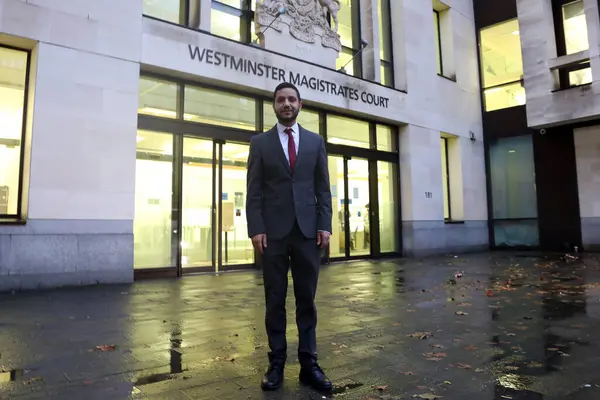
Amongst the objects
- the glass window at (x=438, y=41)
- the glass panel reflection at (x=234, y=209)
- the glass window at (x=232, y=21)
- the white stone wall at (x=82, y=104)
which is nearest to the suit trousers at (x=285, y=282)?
the white stone wall at (x=82, y=104)

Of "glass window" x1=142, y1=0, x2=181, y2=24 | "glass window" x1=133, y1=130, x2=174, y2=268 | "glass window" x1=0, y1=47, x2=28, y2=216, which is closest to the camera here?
"glass window" x1=0, y1=47, x2=28, y2=216

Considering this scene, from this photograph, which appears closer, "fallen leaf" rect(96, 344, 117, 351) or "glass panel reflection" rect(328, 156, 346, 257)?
"fallen leaf" rect(96, 344, 117, 351)

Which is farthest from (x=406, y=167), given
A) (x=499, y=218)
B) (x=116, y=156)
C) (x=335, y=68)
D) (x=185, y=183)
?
(x=116, y=156)

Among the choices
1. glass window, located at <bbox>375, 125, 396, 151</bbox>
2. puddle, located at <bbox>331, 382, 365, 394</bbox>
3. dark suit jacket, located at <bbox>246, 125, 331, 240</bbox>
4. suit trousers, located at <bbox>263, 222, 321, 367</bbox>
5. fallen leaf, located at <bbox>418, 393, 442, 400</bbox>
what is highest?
glass window, located at <bbox>375, 125, 396, 151</bbox>

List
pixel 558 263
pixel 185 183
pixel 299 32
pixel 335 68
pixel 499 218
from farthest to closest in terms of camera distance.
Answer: pixel 499 218 < pixel 335 68 < pixel 299 32 < pixel 558 263 < pixel 185 183

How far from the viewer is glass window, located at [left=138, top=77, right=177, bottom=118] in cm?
947

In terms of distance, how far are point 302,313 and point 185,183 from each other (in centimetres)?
770

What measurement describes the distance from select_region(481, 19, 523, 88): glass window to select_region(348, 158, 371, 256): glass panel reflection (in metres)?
7.50

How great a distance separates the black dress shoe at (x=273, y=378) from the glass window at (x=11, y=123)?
23.2 ft

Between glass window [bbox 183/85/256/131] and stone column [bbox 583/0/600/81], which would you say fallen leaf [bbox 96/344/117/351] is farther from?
stone column [bbox 583/0/600/81]

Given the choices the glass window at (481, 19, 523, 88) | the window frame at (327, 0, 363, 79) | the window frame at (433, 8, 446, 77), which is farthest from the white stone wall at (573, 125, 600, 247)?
the window frame at (327, 0, 363, 79)

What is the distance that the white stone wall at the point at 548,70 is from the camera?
1348 cm

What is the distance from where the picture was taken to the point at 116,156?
8508mm

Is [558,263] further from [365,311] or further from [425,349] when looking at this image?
[425,349]
